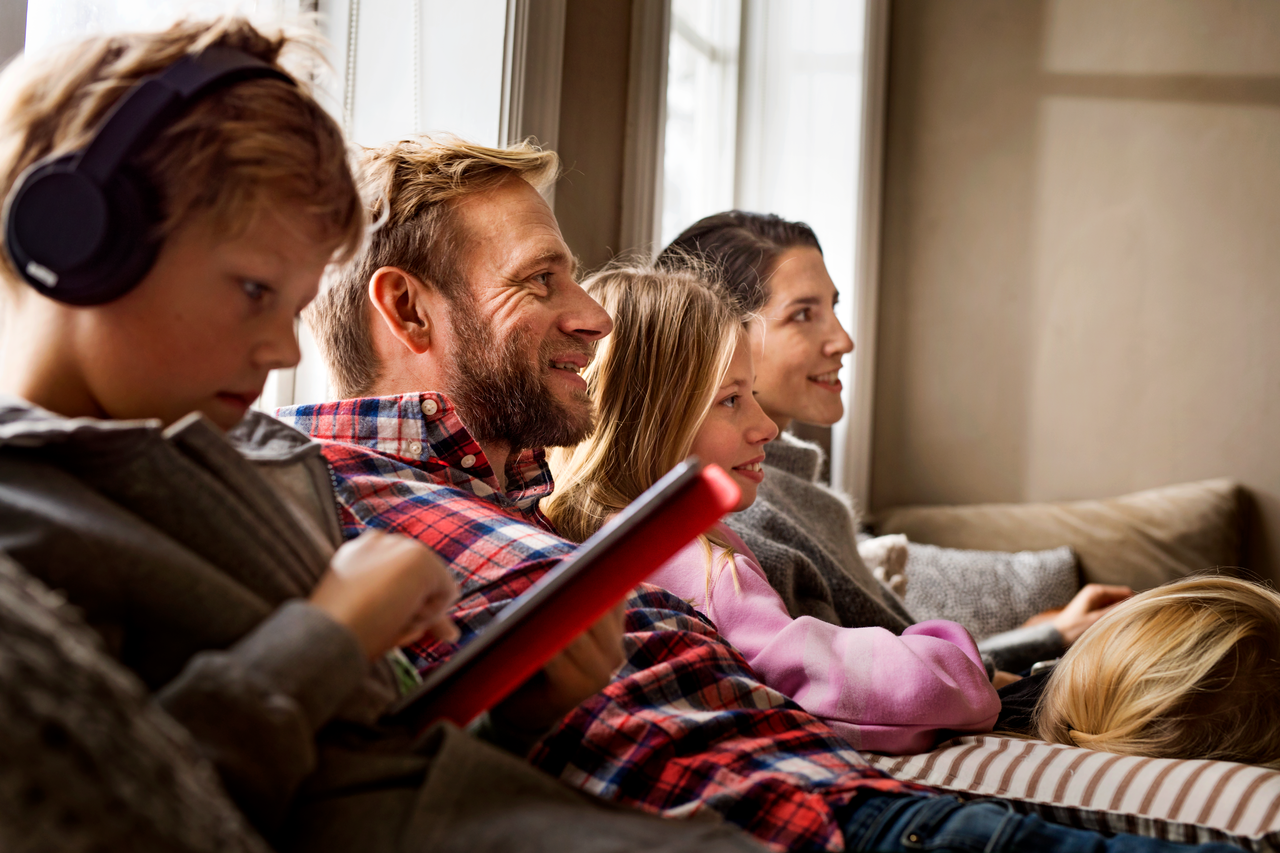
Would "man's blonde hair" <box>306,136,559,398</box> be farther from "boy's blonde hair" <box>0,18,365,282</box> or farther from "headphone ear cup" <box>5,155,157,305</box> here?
"headphone ear cup" <box>5,155,157,305</box>

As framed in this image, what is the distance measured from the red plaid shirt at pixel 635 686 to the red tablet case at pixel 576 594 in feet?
0.64

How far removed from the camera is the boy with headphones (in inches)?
21.9

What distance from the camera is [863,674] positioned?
117cm

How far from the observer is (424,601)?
67 cm

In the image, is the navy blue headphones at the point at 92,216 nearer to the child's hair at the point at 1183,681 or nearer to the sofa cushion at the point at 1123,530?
the child's hair at the point at 1183,681

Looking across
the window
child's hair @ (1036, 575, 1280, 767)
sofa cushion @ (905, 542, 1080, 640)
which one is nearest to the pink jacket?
child's hair @ (1036, 575, 1280, 767)

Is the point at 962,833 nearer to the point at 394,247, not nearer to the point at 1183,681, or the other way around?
the point at 1183,681

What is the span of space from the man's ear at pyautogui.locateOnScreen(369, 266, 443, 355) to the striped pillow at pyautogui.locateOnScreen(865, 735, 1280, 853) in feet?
2.44

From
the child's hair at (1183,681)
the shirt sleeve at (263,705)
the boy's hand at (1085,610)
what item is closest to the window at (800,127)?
the boy's hand at (1085,610)

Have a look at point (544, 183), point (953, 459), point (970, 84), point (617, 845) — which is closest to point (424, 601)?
point (617, 845)

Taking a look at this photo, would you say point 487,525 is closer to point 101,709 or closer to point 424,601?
point 424,601

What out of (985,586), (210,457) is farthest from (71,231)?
(985,586)

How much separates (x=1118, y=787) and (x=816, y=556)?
0.68 m

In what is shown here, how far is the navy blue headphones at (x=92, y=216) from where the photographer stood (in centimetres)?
62
